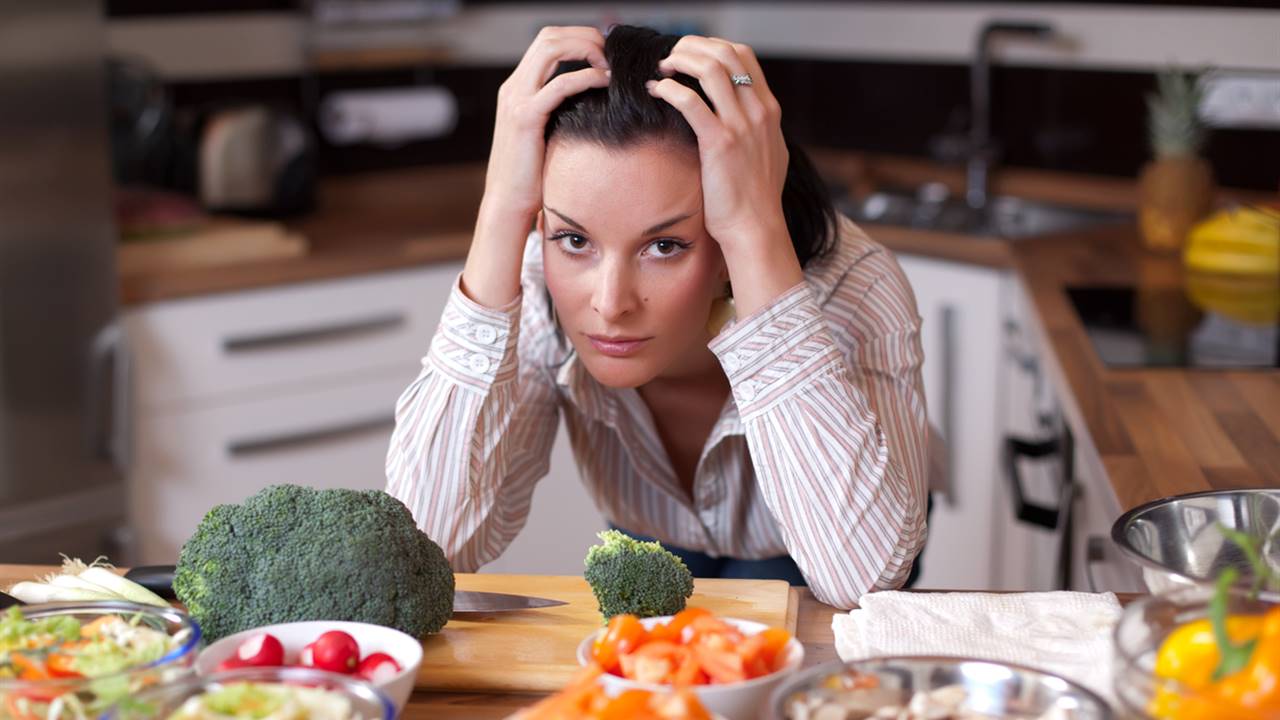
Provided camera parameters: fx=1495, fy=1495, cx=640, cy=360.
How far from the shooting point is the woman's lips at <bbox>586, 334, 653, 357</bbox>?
1390 mm

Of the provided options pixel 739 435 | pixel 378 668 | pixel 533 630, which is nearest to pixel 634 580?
pixel 533 630

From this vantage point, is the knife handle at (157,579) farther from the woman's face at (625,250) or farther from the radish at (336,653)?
the woman's face at (625,250)

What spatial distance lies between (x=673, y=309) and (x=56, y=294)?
1558 mm

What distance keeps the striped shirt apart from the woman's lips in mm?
69

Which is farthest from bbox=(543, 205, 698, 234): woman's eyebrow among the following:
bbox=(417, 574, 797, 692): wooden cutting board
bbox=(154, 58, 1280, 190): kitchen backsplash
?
bbox=(154, 58, 1280, 190): kitchen backsplash

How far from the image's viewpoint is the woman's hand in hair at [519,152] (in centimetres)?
142

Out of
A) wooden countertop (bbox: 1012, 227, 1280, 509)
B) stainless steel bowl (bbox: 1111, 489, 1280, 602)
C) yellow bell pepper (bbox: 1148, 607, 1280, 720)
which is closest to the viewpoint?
yellow bell pepper (bbox: 1148, 607, 1280, 720)

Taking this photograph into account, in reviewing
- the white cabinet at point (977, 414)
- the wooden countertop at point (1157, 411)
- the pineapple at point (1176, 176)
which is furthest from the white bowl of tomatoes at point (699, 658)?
the pineapple at point (1176, 176)

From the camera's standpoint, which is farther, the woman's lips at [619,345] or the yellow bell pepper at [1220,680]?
the woman's lips at [619,345]

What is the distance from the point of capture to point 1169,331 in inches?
88.2

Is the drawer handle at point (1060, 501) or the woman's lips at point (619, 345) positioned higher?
the woman's lips at point (619, 345)

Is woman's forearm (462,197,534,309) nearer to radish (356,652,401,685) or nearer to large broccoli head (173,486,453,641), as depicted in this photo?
large broccoli head (173,486,453,641)

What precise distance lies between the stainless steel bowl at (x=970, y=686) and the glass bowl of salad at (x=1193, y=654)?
0.04 meters

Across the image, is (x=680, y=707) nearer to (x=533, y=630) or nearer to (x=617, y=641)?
(x=617, y=641)
